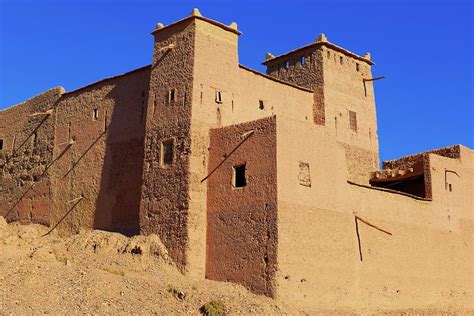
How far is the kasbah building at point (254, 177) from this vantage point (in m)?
21.1

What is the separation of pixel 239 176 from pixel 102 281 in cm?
508

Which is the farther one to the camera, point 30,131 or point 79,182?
point 30,131

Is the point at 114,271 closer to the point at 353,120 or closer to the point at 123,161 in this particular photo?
the point at 123,161

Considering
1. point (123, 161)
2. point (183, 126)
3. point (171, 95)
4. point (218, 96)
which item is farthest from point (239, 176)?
→ point (123, 161)

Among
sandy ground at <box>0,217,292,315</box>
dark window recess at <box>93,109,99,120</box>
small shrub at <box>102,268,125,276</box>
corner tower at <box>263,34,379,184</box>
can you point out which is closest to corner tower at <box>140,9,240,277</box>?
sandy ground at <box>0,217,292,315</box>

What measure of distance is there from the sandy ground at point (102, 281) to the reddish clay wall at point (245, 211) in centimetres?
56

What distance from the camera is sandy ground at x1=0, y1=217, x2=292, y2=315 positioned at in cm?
1742

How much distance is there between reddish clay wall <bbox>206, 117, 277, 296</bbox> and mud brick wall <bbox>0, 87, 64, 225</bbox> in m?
8.24

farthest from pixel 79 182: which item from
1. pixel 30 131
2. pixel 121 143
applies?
pixel 30 131

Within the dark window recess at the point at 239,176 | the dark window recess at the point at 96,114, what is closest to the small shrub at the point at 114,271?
the dark window recess at the point at 239,176

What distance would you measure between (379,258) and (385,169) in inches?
217

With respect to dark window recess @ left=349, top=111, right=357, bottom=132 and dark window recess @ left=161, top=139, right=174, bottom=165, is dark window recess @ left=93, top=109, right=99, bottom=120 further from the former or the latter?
dark window recess @ left=349, top=111, right=357, bottom=132

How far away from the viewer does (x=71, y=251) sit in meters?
21.8

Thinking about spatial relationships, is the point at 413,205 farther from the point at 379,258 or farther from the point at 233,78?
the point at 233,78
